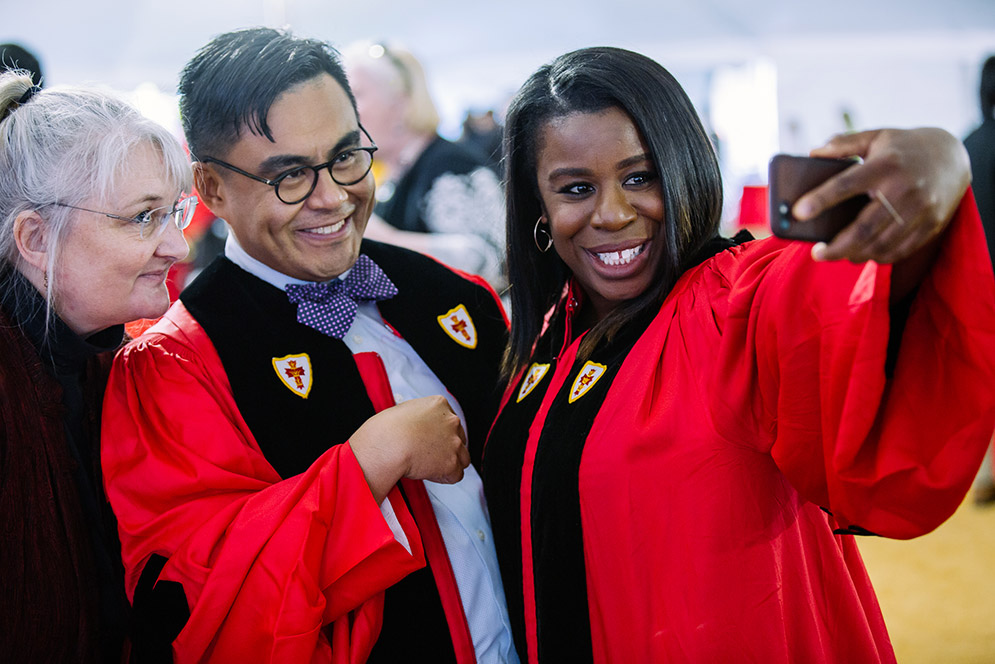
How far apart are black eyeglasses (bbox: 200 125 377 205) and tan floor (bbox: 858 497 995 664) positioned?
2793mm

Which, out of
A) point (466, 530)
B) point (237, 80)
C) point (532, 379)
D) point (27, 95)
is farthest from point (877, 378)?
point (27, 95)

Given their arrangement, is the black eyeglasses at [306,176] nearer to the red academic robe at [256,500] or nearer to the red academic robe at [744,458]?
the red academic robe at [256,500]

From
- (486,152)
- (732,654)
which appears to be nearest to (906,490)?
(732,654)

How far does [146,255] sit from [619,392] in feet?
3.03

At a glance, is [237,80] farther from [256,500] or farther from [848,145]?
[848,145]

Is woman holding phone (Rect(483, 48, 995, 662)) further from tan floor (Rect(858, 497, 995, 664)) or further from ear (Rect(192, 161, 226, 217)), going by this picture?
tan floor (Rect(858, 497, 995, 664))

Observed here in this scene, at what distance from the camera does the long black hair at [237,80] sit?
170cm

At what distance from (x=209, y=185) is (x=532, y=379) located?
838mm

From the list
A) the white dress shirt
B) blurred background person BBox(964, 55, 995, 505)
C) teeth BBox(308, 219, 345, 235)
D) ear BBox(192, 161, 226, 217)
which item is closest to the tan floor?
blurred background person BBox(964, 55, 995, 505)

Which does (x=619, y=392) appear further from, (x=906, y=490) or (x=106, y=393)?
(x=106, y=393)

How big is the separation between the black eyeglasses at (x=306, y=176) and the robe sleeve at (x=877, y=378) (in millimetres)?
954

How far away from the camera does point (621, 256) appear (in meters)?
1.63

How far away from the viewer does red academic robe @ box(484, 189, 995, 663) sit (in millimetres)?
1034

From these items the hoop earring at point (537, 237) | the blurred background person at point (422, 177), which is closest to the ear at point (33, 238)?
the hoop earring at point (537, 237)
